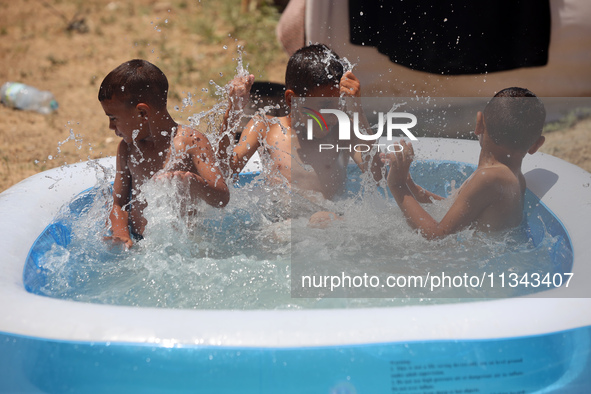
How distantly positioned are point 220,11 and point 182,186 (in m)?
5.18

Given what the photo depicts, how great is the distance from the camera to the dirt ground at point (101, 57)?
430cm

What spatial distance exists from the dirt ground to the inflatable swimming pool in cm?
246

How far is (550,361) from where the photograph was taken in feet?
5.28

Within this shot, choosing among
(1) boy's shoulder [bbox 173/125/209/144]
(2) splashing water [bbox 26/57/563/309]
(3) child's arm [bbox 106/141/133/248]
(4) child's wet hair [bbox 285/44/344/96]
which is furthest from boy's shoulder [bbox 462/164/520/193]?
(3) child's arm [bbox 106/141/133/248]

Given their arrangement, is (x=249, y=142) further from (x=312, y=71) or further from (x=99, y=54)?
(x=99, y=54)

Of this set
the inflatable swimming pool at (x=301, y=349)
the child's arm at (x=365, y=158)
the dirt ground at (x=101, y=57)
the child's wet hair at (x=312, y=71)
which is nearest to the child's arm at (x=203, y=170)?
the child's wet hair at (x=312, y=71)

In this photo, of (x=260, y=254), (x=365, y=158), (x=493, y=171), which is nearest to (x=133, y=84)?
(x=260, y=254)

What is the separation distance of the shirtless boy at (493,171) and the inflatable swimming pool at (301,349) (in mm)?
625

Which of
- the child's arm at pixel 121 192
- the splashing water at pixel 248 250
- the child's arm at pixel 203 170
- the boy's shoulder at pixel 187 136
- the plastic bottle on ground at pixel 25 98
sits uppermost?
the boy's shoulder at pixel 187 136

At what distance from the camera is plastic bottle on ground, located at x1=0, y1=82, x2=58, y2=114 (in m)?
4.98

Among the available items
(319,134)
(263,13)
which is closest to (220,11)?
(263,13)

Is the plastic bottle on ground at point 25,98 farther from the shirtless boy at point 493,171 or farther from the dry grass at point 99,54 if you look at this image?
the shirtless boy at point 493,171

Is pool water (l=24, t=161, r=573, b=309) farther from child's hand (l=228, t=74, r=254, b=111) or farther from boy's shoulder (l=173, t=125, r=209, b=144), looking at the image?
child's hand (l=228, t=74, r=254, b=111)

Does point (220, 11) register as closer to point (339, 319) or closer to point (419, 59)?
point (419, 59)
